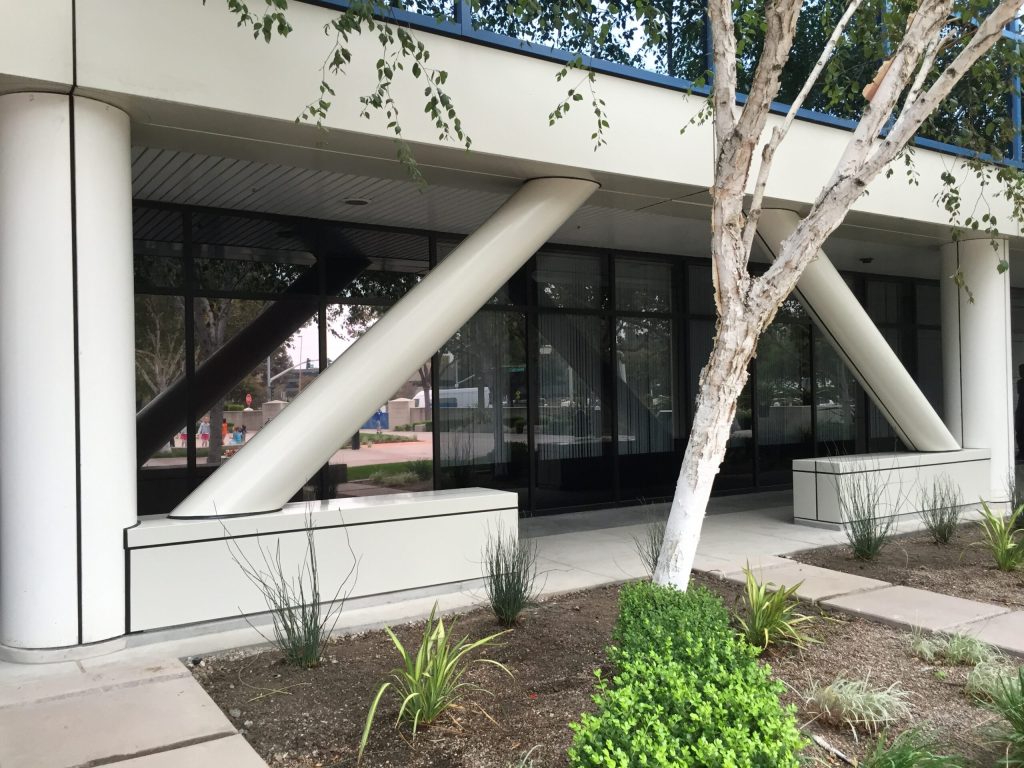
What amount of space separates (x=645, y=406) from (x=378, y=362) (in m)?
6.03

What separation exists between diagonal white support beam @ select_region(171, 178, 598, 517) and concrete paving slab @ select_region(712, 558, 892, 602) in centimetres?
312

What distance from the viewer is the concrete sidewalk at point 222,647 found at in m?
3.45

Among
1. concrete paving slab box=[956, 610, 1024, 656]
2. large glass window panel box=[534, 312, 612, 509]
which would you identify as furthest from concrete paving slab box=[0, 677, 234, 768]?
large glass window panel box=[534, 312, 612, 509]

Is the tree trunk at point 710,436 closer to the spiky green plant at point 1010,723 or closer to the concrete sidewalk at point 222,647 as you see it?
the spiky green plant at point 1010,723

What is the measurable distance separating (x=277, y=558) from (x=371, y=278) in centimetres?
422

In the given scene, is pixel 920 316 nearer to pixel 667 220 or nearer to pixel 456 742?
pixel 667 220

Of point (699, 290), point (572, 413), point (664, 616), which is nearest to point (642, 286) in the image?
point (699, 290)

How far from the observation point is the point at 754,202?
4.48 m

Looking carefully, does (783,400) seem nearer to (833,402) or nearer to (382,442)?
(833,402)

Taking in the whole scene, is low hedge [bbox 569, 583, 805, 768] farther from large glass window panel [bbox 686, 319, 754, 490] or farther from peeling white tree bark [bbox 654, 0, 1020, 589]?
large glass window panel [bbox 686, 319, 754, 490]

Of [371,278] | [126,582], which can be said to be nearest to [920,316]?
[371,278]

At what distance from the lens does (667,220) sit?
894 cm

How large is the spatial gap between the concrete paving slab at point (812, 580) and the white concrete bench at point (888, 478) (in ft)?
6.86

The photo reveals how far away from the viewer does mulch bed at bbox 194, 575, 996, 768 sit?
134 inches
